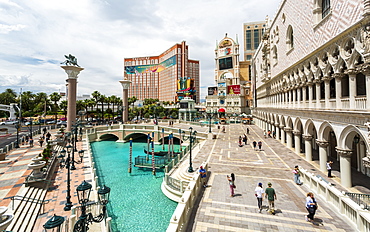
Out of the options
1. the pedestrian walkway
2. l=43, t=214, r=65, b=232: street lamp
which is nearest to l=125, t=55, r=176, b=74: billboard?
the pedestrian walkway

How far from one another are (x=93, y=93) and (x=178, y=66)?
2961 inches

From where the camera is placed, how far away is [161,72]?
448ft

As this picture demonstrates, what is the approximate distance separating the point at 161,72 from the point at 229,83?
208 ft

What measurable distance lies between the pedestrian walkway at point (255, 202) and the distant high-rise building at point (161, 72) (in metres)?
105

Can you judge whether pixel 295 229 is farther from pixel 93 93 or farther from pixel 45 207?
pixel 93 93

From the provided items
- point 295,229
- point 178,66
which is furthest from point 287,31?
point 178,66

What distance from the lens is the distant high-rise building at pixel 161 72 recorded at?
121875 millimetres

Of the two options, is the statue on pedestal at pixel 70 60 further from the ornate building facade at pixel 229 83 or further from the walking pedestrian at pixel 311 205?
the ornate building facade at pixel 229 83

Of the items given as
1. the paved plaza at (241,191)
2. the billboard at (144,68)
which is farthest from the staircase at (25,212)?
the billboard at (144,68)

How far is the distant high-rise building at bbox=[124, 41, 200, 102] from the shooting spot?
122 meters

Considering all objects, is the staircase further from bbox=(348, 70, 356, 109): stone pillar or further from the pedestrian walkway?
bbox=(348, 70, 356, 109): stone pillar

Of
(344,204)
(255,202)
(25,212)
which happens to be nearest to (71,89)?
(25,212)

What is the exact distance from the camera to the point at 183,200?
914 cm

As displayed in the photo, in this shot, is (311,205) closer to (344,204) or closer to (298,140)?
(344,204)
